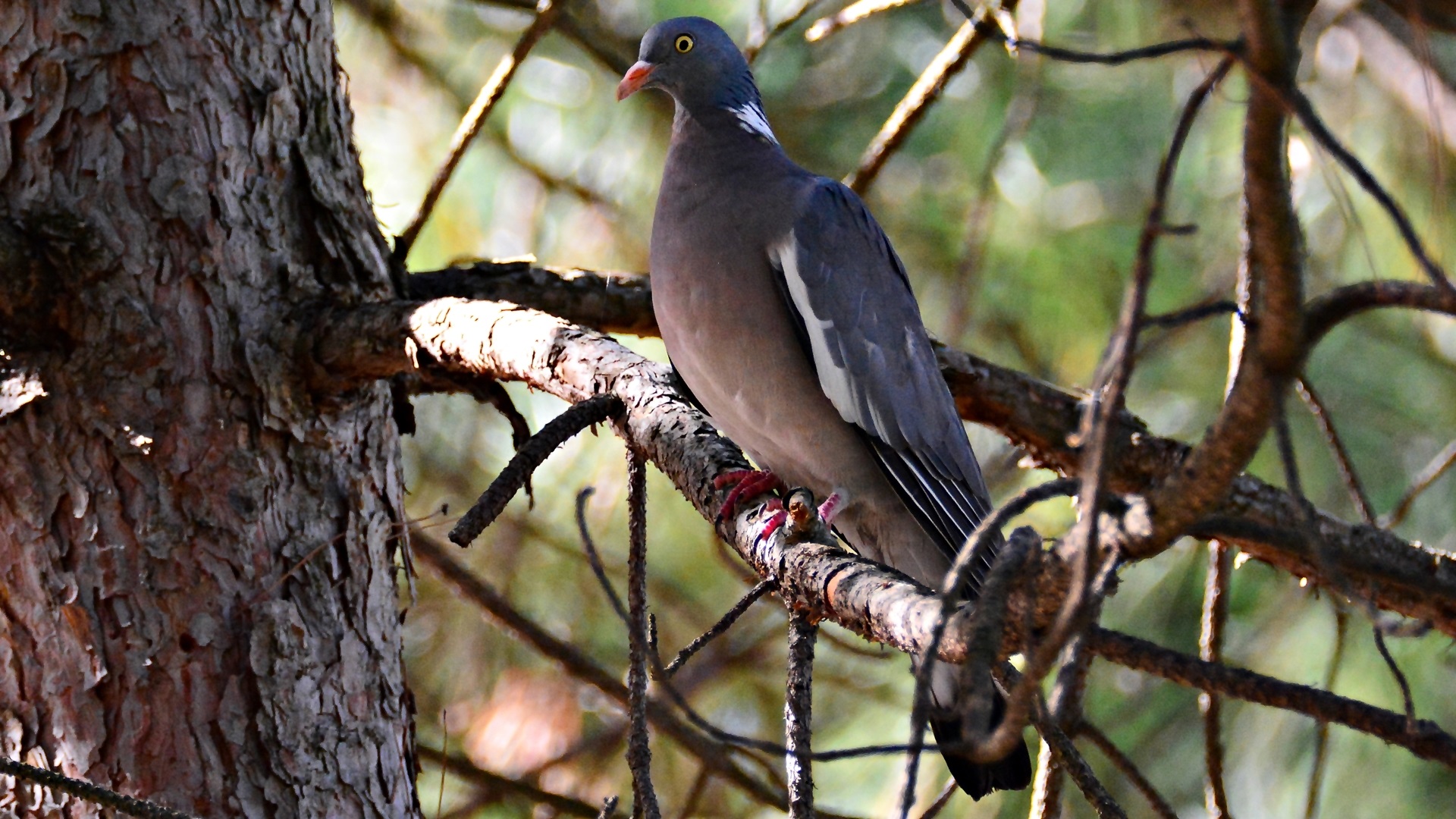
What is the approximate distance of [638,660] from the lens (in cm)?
163

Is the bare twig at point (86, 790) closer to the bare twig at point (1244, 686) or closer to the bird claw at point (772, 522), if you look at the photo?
the bird claw at point (772, 522)

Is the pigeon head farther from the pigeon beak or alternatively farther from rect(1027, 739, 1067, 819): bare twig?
rect(1027, 739, 1067, 819): bare twig

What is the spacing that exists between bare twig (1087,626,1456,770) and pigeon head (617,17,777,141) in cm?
A: 221

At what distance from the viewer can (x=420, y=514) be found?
13.8ft

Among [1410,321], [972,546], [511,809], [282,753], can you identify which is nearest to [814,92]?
[1410,321]

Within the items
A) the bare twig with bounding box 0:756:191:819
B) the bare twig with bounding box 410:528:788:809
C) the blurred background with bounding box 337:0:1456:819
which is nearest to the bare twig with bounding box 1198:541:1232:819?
the bare twig with bounding box 410:528:788:809

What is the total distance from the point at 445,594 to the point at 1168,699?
8.53ft

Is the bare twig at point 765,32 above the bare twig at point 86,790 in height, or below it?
above

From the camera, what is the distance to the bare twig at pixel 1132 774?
1.41 metres

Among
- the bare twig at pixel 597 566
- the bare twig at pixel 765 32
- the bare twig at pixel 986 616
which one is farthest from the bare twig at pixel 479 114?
the bare twig at pixel 986 616

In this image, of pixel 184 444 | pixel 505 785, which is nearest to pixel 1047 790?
pixel 505 785

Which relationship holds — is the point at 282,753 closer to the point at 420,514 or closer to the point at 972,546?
the point at 972,546

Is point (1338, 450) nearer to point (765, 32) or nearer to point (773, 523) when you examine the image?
point (773, 523)

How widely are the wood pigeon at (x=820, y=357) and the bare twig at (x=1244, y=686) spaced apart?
1.42 m
